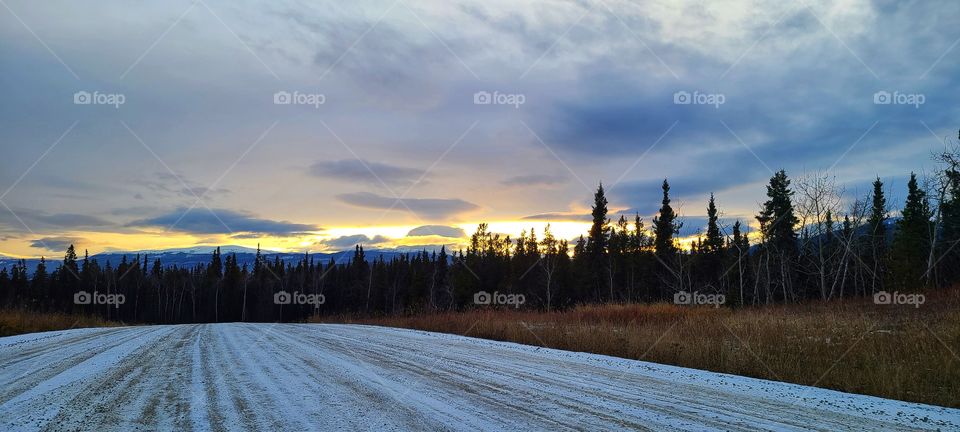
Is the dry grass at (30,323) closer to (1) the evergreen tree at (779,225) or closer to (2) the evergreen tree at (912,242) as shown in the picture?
(2) the evergreen tree at (912,242)

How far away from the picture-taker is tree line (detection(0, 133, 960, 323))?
146 ft

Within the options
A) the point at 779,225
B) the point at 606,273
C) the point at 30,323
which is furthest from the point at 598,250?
the point at 30,323

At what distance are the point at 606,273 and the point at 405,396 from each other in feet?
208

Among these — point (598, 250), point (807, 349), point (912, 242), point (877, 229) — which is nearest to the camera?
point (807, 349)

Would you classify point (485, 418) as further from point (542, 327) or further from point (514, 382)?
point (542, 327)

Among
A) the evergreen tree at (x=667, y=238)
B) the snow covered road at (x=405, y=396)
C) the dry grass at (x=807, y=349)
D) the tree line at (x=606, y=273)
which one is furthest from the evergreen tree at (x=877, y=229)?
the snow covered road at (x=405, y=396)

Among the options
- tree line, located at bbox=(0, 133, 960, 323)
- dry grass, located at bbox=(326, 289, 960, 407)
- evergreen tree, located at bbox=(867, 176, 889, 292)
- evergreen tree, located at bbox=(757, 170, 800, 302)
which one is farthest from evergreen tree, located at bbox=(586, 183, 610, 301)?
dry grass, located at bbox=(326, 289, 960, 407)

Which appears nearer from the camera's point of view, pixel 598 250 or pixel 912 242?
pixel 912 242

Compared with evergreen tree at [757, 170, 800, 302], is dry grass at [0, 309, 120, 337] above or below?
below

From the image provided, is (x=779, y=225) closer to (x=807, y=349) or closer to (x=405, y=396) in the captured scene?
(x=807, y=349)


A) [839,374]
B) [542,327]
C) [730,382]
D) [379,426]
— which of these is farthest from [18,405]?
[542,327]

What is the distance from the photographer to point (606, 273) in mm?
66875

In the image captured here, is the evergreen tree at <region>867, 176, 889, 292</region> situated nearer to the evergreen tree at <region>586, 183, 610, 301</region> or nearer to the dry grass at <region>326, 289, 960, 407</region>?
the evergreen tree at <region>586, 183, 610, 301</region>

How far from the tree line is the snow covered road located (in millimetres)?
18060
